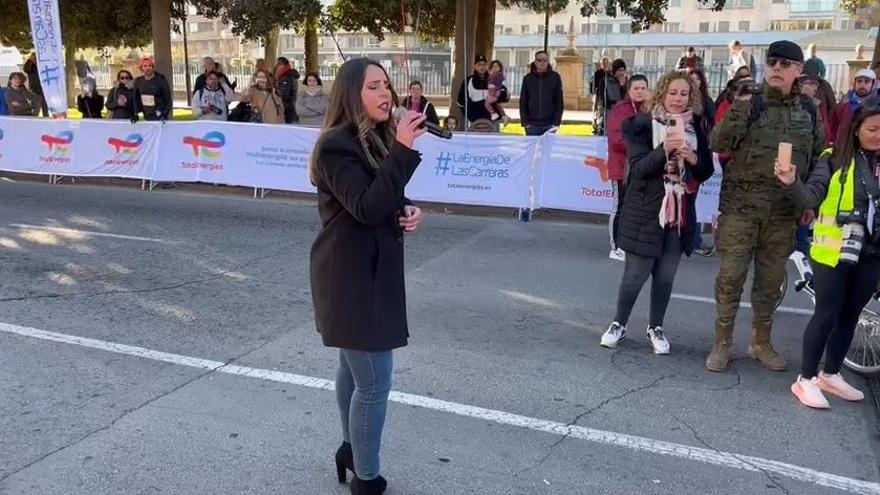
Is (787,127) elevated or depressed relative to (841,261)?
elevated

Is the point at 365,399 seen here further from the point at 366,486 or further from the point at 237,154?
the point at 237,154

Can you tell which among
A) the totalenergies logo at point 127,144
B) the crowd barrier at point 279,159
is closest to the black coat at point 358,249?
the crowd barrier at point 279,159

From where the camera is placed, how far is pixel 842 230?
13.8 ft

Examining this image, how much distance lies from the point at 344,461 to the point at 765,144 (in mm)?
3035

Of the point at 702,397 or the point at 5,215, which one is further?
the point at 5,215

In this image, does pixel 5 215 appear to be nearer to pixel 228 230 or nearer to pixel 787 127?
pixel 228 230

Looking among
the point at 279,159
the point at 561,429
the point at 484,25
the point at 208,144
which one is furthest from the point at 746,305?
the point at 484,25

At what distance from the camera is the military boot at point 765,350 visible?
16.6 ft

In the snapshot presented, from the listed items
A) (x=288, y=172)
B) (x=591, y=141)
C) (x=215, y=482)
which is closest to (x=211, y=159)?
(x=288, y=172)

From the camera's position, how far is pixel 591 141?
957 cm

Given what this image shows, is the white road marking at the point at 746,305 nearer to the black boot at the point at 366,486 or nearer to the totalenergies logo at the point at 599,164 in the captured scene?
the totalenergies logo at the point at 599,164

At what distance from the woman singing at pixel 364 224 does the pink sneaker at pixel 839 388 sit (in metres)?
2.92

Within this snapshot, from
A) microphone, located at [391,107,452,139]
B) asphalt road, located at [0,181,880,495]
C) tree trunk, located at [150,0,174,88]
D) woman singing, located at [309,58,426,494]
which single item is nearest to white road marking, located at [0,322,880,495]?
asphalt road, located at [0,181,880,495]

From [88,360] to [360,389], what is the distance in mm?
2728
